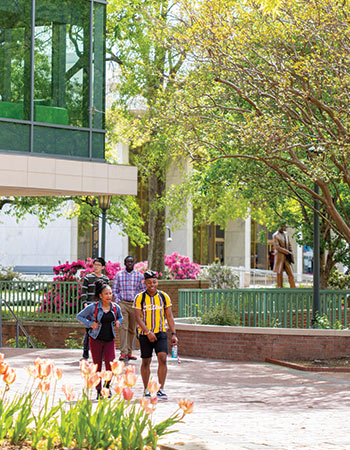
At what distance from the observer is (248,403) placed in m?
11.5

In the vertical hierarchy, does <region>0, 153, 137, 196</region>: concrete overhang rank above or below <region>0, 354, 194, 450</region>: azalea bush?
above

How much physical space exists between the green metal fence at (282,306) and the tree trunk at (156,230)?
11.5 meters

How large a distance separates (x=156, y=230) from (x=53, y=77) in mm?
12897

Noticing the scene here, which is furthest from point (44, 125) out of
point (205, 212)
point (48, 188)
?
point (205, 212)

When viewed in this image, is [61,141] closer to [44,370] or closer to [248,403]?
[248,403]

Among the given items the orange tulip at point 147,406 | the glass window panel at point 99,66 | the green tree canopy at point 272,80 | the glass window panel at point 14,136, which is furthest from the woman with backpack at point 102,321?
the glass window panel at point 99,66

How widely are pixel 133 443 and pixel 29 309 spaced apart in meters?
15.4

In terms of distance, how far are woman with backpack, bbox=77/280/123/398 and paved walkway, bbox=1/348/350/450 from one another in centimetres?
→ 101

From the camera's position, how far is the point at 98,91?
67.4 ft

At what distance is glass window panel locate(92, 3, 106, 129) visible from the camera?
20.4 metres

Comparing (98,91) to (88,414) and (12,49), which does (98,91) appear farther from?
(88,414)

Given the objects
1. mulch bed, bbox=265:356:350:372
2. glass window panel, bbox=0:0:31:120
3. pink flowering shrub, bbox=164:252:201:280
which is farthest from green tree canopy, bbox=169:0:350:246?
pink flowering shrub, bbox=164:252:201:280

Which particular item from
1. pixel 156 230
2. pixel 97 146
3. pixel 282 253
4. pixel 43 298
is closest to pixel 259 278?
pixel 156 230

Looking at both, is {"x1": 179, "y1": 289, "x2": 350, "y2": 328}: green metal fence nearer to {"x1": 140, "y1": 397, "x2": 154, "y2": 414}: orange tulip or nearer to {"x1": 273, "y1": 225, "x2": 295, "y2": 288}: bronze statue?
{"x1": 273, "y1": 225, "x2": 295, "y2": 288}: bronze statue
